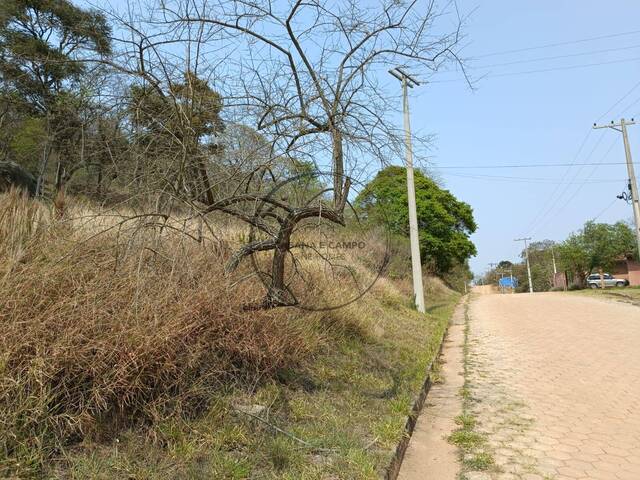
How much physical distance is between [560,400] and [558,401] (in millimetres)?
60

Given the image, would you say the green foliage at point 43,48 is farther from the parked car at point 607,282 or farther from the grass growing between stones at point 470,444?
the parked car at point 607,282

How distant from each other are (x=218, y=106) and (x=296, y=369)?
317cm

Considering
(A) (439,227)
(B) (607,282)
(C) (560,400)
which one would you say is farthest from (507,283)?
(C) (560,400)

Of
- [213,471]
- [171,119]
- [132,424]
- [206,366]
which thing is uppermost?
[171,119]

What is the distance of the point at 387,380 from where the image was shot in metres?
6.55

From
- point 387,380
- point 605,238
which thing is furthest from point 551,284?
point 387,380

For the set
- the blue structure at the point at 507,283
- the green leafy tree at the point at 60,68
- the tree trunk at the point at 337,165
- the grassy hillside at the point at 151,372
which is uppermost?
the green leafy tree at the point at 60,68

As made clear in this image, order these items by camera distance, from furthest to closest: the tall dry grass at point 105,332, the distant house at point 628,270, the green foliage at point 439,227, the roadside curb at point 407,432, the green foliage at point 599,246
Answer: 1. the distant house at point 628,270
2. the green foliage at point 599,246
3. the green foliage at point 439,227
4. the roadside curb at point 407,432
5. the tall dry grass at point 105,332

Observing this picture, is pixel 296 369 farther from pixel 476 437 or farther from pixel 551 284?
pixel 551 284

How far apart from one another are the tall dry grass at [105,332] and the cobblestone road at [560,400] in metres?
2.52

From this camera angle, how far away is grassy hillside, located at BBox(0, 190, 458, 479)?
315 cm

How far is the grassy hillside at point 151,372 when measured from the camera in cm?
315

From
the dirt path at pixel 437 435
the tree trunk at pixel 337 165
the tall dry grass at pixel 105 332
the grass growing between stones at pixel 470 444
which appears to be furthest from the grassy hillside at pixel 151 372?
the tree trunk at pixel 337 165

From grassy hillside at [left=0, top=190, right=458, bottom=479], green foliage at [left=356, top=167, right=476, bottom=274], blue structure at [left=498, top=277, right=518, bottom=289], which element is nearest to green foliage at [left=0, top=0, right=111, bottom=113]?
grassy hillside at [left=0, top=190, right=458, bottom=479]
